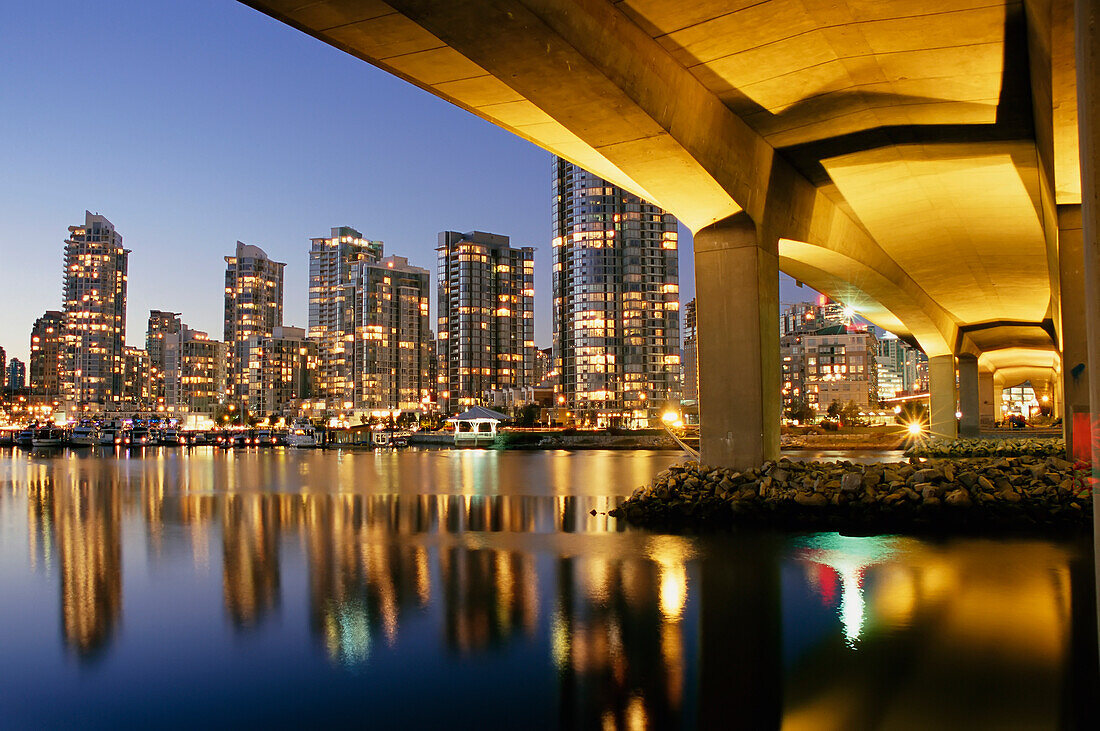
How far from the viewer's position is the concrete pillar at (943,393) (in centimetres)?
5756

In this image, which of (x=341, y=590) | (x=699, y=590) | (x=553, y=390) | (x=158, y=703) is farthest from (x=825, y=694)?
(x=553, y=390)

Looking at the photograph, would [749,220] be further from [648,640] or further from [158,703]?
[158,703]

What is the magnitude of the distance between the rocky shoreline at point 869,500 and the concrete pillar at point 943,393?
130ft

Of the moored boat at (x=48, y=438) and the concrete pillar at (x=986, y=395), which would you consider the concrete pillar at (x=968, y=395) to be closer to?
the concrete pillar at (x=986, y=395)

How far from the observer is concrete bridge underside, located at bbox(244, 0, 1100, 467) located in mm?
12477

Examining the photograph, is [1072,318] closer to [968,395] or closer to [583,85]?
[583,85]

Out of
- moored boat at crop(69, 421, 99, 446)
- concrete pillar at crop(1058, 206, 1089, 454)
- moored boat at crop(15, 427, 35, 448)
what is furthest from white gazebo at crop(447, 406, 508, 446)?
concrete pillar at crop(1058, 206, 1089, 454)

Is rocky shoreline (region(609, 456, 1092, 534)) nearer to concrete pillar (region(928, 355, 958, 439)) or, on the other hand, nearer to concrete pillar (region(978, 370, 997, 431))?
concrete pillar (region(928, 355, 958, 439))

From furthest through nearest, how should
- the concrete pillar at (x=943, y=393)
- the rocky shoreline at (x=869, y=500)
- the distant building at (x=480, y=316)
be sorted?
the distant building at (x=480, y=316) → the concrete pillar at (x=943, y=393) → the rocky shoreline at (x=869, y=500)

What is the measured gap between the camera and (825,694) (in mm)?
7086

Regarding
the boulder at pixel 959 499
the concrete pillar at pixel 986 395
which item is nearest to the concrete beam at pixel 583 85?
the boulder at pixel 959 499

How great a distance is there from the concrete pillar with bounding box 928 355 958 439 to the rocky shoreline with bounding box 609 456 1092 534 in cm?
3976

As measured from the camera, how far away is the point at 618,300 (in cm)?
14238

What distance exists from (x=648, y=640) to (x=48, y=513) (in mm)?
20526
